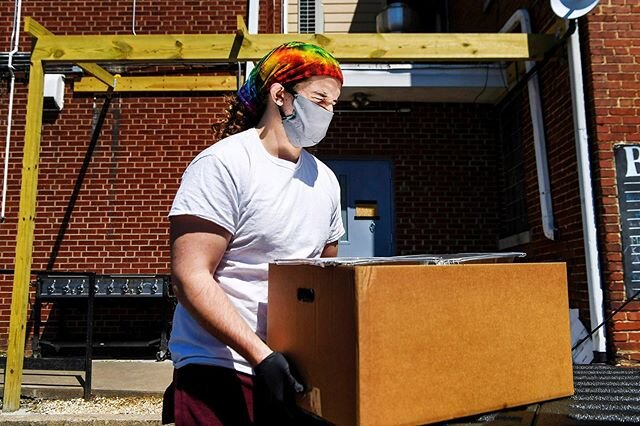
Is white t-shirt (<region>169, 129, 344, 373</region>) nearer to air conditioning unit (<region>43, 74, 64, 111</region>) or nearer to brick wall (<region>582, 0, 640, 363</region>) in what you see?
brick wall (<region>582, 0, 640, 363</region>)

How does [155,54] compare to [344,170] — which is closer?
[155,54]

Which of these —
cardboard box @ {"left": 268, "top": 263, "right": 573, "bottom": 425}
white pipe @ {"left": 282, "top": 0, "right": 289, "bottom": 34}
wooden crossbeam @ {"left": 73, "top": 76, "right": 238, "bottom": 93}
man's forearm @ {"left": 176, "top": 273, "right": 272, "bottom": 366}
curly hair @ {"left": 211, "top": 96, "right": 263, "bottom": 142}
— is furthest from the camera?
white pipe @ {"left": 282, "top": 0, "right": 289, "bottom": 34}

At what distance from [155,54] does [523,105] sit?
12.4 ft

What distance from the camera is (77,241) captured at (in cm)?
641

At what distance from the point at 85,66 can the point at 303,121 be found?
193 inches

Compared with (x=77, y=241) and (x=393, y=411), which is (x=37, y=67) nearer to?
(x=77, y=241)

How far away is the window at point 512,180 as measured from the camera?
598cm

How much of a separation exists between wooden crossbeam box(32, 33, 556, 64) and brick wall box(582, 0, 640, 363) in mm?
428

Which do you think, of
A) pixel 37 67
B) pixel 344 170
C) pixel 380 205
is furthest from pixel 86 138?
pixel 380 205

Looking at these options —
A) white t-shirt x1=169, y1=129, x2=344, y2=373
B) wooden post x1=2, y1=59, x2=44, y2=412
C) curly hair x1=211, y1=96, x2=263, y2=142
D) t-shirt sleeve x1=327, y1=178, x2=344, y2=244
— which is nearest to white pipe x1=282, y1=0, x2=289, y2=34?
wooden post x1=2, y1=59, x2=44, y2=412

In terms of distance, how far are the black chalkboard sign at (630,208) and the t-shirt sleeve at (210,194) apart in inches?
151

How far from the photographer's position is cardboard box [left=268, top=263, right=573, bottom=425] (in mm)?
1056

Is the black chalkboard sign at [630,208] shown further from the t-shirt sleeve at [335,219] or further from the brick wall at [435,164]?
the t-shirt sleeve at [335,219]

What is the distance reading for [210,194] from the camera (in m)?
1.34
